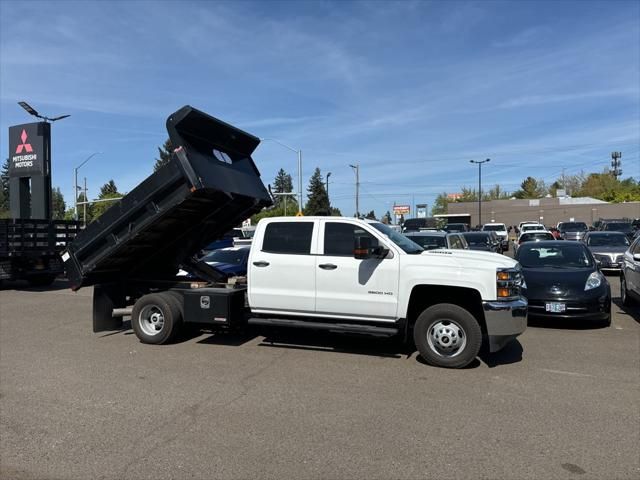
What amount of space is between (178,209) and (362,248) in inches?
108

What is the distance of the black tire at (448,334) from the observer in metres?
6.58

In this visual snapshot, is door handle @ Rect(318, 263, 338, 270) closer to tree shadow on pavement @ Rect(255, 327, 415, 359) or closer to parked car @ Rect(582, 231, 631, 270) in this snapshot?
tree shadow on pavement @ Rect(255, 327, 415, 359)

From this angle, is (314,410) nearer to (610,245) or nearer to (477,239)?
(477,239)

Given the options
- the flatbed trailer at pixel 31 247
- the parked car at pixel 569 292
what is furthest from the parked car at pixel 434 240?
the flatbed trailer at pixel 31 247

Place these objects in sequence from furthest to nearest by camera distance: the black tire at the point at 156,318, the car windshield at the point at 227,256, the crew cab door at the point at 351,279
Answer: the car windshield at the point at 227,256
the black tire at the point at 156,318
the crew cab door at the point at 351,279

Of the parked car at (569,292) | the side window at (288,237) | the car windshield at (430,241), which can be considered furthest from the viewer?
the car windshield at (430,241)

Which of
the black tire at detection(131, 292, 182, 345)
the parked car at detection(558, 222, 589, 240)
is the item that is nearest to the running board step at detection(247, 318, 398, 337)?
the black tire at detection(131, 292, 182, 345)

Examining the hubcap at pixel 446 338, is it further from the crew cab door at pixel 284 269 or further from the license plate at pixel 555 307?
the license plate at pixel 555 307

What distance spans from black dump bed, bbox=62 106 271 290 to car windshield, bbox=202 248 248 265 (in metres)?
1.36

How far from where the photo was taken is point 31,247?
1650cm

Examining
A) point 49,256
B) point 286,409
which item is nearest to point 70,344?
point 286,409

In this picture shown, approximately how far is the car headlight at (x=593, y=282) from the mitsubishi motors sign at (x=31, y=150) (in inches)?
838

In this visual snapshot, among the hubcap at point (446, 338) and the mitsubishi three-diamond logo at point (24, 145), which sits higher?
the mitsubishi three-diamond logo at point (24, 145)

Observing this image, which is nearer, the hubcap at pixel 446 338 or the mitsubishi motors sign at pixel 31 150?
the hubcap at pixel 446 338
